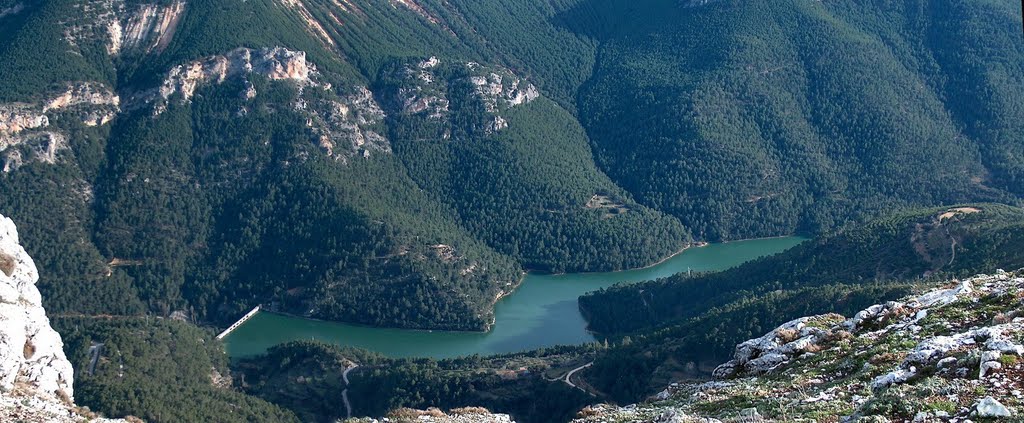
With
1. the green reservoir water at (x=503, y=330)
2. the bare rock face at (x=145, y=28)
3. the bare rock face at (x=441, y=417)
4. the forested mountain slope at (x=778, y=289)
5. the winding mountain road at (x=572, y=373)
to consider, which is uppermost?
the bare rock face at (x=145, y=28)

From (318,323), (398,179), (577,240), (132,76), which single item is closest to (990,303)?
(318,323)

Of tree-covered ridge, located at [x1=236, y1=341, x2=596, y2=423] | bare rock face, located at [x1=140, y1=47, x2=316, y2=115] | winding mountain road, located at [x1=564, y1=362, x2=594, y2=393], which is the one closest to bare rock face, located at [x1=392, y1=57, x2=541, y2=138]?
bare rock face, located at [x1=140, y1=47, x2=316, y2=115]

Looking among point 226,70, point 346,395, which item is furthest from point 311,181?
point 346,395

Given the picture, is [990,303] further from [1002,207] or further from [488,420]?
[1002,207]

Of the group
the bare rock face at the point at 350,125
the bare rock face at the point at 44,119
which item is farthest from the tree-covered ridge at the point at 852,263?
the bare rock face at the point at 44,119

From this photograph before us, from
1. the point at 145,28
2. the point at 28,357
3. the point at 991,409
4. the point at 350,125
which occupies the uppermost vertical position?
the point at 145,28

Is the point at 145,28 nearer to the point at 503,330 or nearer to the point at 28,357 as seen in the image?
the point at 503,330

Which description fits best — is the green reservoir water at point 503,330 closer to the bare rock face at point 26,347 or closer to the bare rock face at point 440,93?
the bare rock face at point 440,93
